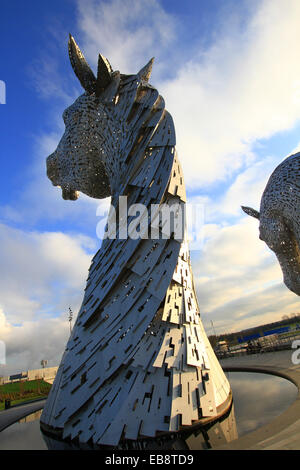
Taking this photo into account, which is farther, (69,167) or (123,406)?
(69,167)

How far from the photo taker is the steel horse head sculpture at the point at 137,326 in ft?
11.0

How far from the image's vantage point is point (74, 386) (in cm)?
389

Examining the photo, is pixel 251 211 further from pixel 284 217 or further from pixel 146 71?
pixel 146 71

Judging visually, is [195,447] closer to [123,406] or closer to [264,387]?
[123,406]

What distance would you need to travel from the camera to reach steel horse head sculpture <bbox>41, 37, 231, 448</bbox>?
336cm

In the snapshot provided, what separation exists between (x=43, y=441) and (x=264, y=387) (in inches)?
172

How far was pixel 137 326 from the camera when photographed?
3795 millimetres

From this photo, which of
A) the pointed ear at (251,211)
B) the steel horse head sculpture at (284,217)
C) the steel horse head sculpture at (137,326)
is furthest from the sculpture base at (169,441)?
the pointed ear at (251,211)

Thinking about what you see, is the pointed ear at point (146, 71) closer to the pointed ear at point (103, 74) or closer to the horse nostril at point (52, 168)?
the pointed ear at point (103, 74)

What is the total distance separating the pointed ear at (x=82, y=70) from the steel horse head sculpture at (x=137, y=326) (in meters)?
0.23

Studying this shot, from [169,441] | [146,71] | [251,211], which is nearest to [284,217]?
[251,211]

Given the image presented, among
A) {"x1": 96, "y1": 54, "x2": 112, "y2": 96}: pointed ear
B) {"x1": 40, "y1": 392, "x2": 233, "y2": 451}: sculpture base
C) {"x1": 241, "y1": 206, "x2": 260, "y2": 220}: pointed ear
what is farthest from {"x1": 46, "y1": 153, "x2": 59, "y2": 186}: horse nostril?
{"x1": 40, "y1": 392, "x2": 233, "y2": 451}: sculpture base

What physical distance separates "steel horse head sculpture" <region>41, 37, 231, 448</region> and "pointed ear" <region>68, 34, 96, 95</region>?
23 cm
